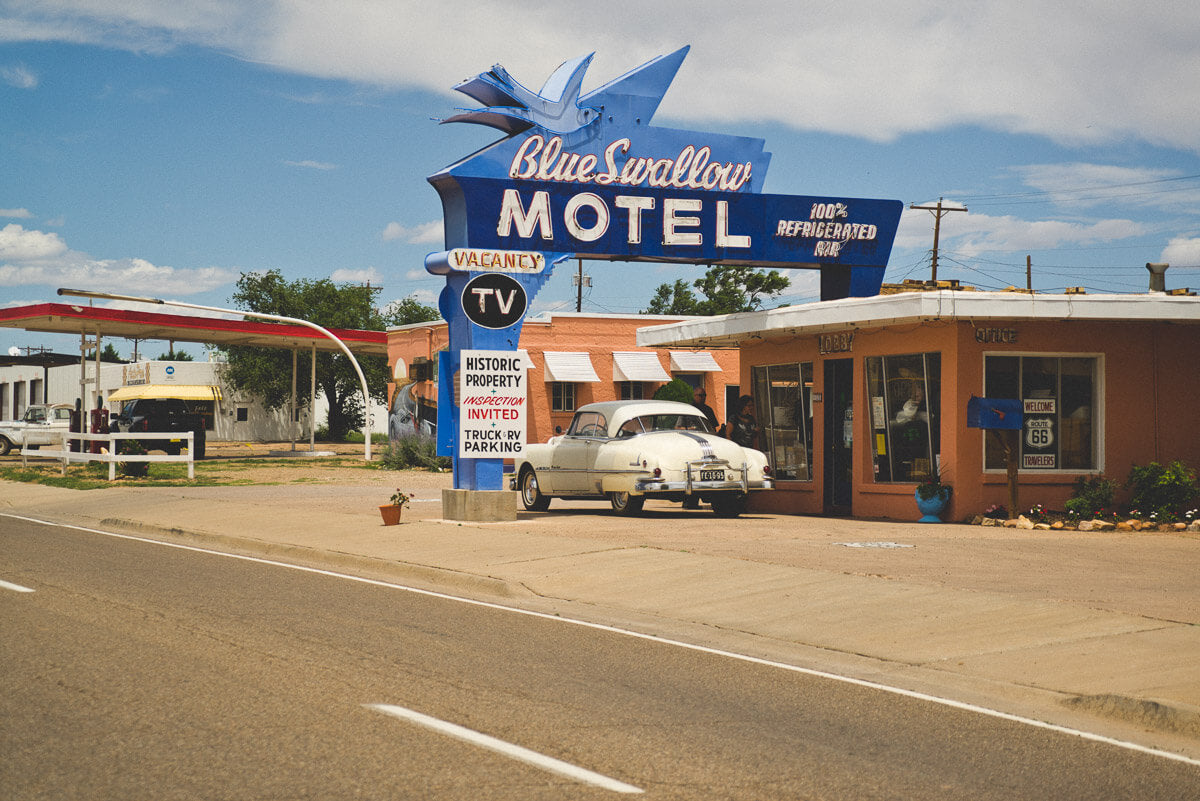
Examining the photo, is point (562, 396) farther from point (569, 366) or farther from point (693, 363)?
point (693, 363)

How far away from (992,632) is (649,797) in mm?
4740

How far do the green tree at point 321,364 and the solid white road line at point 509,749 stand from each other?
59013mm

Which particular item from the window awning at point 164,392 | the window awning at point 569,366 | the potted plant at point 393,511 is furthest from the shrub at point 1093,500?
the window awning at point 164,392

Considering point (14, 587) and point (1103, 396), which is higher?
point (1103, 396)

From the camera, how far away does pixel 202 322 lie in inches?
Result: 1658

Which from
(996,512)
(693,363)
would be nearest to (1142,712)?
(996,512)

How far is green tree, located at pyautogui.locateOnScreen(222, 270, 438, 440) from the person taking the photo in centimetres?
6388

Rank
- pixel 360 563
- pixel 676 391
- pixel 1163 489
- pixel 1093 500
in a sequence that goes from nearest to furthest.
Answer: pixel 360 563 < pixel 1163 489 < pixel 1093 500 < pixel 676 391

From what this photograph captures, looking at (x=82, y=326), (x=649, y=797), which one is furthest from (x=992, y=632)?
(x=82, y=326)

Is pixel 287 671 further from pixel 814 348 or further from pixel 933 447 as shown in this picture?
pixel 814 348

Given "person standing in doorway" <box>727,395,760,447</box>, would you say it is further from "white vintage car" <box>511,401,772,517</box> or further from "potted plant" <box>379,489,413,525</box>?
"potted plant" <box>379,489,413,525</box>

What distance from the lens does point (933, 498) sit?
17.6m

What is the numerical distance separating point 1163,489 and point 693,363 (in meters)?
24.6

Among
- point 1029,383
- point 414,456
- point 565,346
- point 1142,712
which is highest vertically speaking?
point 565,346
